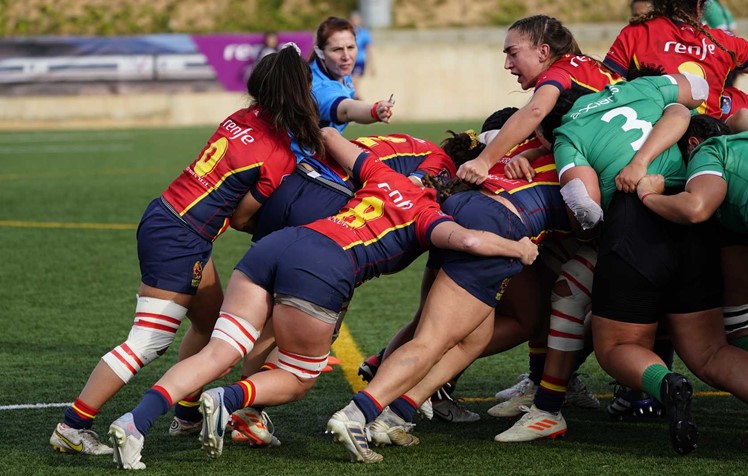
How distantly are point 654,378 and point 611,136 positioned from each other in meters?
1.03

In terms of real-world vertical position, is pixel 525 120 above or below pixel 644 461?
above

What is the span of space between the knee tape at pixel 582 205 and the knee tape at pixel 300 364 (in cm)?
115

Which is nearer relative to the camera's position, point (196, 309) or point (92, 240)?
point (196, 309)

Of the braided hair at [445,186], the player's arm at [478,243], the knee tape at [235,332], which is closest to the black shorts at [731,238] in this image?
the player's arm at [478,243]

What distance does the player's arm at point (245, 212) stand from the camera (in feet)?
16.3

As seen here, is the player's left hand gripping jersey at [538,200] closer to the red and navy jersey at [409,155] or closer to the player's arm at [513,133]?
the player's arm at [513,133]

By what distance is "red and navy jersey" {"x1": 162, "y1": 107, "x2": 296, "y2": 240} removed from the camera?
483 cm

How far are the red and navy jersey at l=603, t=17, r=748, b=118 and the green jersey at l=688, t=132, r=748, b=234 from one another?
1.18m

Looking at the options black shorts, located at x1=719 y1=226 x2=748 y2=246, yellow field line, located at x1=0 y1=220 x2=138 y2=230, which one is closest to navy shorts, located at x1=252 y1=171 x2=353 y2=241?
A: black shorts, located at x1=719 y1=226 x2=748 y2=246

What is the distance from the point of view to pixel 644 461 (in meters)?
4.41

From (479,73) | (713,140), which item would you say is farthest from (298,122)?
(479,73)

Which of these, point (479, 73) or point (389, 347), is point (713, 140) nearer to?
point (389, 347)

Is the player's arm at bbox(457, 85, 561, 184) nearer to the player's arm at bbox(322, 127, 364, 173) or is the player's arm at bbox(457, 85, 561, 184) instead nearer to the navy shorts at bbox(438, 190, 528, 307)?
the navy shorts at bbox(438, 190, 528, 307)

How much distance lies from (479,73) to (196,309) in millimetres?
20497
